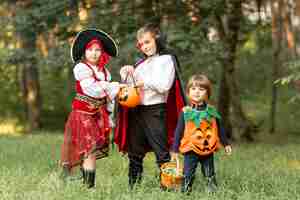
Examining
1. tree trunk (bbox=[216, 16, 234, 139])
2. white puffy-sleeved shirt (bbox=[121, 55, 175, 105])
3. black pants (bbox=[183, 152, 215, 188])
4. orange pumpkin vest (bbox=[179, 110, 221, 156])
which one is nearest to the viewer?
orange pumpkin vest (bbox=[179, 110, 221, 156])

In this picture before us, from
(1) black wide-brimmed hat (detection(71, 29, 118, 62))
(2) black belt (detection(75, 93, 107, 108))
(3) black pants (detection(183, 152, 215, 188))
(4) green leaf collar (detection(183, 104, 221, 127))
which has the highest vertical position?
(1) black wide-brimmed hat (detection(71, 29, 118, 62))

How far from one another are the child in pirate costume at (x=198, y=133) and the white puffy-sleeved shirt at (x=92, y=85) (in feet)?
2.51

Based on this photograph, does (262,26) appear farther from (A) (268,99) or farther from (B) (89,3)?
(A) (268,99)

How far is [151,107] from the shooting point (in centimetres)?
731

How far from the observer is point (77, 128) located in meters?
7.31

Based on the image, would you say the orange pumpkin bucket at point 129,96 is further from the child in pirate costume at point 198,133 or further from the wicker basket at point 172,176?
the wicker basket at point 172,176

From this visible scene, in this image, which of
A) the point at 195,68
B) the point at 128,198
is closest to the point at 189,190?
the point at 128,198

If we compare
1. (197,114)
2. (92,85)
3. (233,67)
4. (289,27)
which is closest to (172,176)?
(197,114)

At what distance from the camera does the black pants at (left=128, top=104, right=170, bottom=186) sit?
23.9ft

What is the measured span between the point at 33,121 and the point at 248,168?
45.2ft

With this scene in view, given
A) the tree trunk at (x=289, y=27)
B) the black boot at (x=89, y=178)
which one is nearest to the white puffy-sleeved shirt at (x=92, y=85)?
the black boot at (x=89, y=178)

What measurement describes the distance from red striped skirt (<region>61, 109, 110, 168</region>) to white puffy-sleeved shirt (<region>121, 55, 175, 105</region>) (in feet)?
1.67

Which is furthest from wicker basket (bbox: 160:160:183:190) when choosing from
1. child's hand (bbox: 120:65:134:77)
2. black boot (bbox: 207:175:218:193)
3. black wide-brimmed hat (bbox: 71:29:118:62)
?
black wide-brimmed hat (bbox: 71:29:118:62)

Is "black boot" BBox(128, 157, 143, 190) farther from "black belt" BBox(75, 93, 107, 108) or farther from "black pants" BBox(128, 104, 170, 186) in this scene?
"black belt" BBox(75, 93, 107, 108)
